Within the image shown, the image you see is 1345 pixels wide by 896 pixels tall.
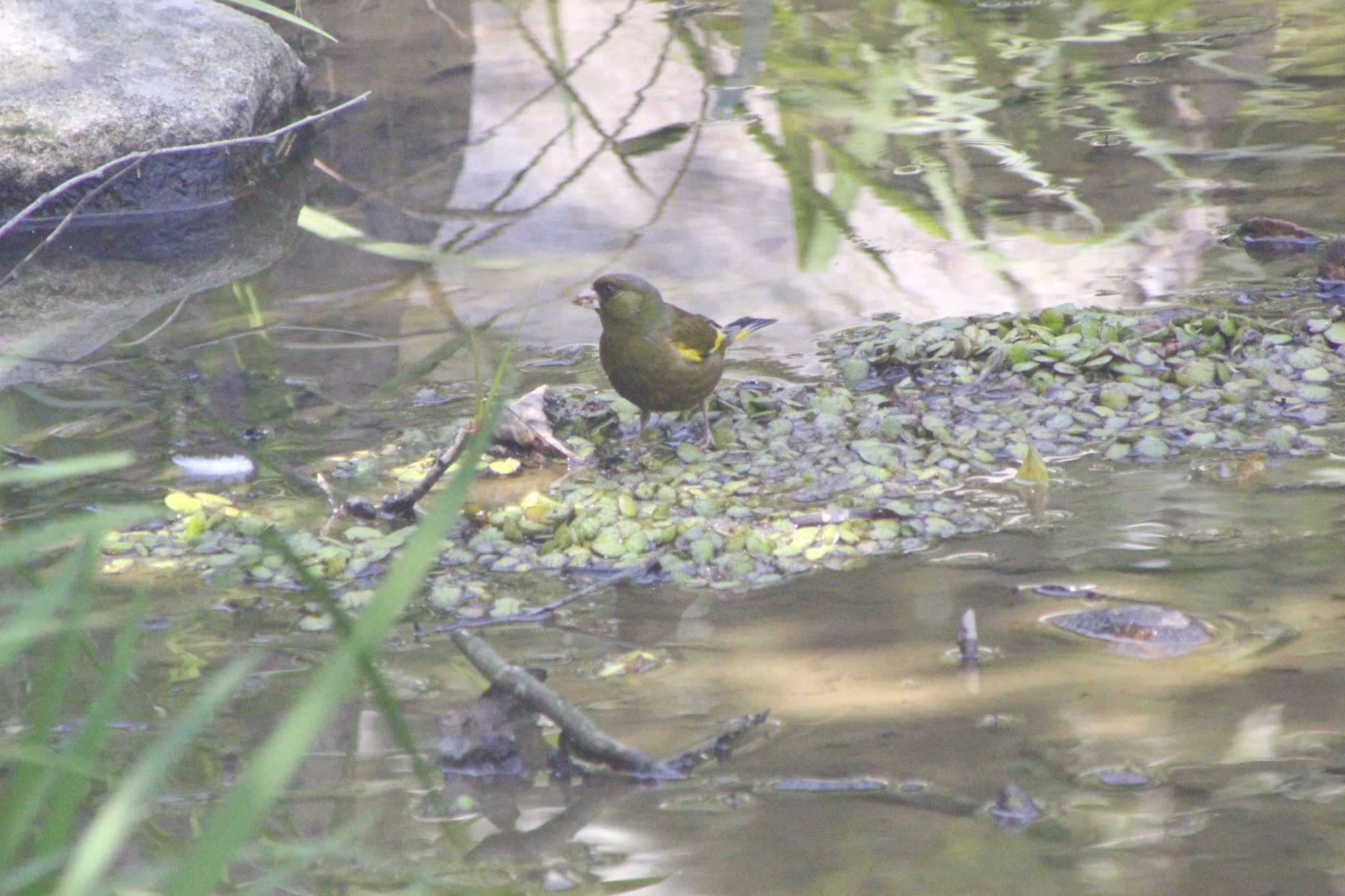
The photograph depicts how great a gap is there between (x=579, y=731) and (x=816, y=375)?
273 centimetres

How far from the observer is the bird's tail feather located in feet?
15.8

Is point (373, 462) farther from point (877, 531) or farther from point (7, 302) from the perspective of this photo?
point (7, 302)

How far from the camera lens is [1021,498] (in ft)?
12.3

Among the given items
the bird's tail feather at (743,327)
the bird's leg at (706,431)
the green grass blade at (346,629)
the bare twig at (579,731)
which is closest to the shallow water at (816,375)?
the bare twig at (579,731)

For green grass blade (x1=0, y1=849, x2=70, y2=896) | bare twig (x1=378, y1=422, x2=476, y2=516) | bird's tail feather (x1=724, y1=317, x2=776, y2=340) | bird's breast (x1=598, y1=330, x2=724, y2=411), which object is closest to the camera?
green grass blade (x1=0, y1=849, x2=70, y2=896)

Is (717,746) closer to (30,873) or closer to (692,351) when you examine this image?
(30,873)

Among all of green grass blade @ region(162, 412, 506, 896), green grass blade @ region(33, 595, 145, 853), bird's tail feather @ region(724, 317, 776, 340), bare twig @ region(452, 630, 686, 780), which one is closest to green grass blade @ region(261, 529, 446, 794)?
A: green grass blade @ region(162, 412, 506, 896)

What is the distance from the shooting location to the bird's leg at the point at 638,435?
4457mm

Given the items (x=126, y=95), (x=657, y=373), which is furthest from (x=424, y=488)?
(x=126, y=95)

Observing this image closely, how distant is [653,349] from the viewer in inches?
169

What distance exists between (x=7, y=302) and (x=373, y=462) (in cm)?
270

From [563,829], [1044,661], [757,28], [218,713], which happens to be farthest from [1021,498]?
[757,28]

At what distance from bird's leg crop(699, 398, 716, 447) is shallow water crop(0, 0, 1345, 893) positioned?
0.62 meters

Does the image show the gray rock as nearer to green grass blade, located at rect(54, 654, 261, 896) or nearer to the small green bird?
the small green bird
